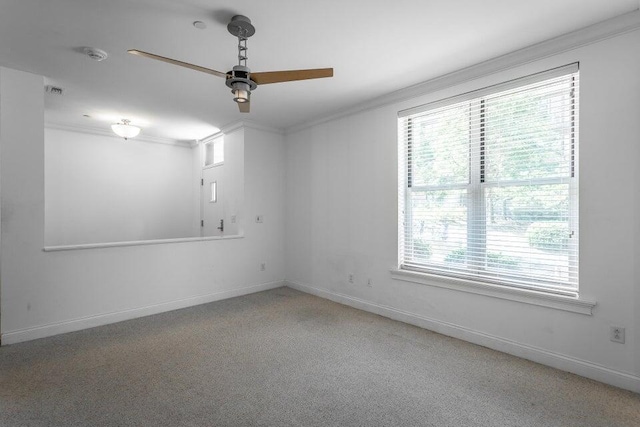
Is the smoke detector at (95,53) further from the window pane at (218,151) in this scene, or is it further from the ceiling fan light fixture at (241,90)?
the window pane at (218,151)

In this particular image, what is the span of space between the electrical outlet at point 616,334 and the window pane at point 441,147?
1.64 metres

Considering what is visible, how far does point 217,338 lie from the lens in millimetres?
3186

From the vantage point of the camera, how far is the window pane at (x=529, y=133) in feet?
8.52

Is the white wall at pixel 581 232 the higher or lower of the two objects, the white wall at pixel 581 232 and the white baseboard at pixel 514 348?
the higher

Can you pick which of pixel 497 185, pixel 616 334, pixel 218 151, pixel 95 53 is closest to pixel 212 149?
pixel 218 151

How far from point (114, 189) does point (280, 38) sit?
15.2 ft

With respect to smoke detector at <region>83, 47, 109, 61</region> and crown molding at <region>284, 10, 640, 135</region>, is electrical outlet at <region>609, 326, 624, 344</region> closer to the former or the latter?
crown molding at <region>284, 10, 640, 135</region>

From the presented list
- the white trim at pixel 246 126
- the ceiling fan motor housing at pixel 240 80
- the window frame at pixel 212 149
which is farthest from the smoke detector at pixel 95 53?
the window frame at pixel 212 149

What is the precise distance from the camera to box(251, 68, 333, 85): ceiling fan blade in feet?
6.89

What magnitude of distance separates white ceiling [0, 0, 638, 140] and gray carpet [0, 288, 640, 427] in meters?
2.70

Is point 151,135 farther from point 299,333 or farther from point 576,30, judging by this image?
point 576,30

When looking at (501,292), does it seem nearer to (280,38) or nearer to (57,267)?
(280,38)

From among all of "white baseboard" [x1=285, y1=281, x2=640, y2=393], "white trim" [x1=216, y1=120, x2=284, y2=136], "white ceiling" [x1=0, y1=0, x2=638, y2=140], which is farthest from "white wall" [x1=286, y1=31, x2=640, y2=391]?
"white trim" [x1=216, y1=120, x2=284, y2=136]

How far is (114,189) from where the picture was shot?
557 cm
